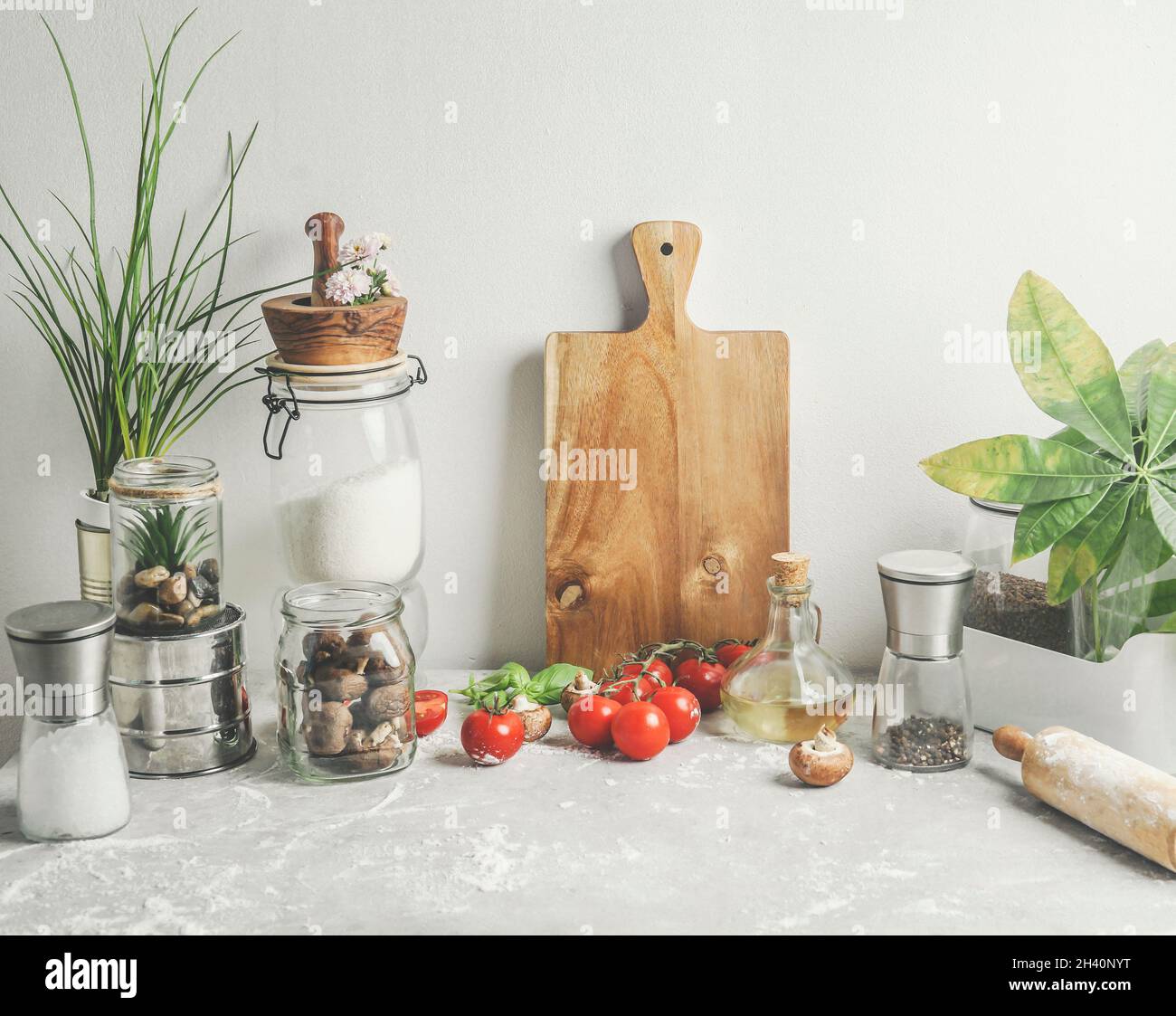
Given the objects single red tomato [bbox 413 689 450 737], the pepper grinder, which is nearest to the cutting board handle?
the pepper grinder

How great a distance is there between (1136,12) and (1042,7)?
96mm

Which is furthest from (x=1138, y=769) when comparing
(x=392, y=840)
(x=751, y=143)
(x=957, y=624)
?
(x=751, y=143)

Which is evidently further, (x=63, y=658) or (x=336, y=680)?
(x=336, y=680)

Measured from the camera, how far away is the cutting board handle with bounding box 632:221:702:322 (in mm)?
1205

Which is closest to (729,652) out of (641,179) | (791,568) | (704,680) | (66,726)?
(704,680)

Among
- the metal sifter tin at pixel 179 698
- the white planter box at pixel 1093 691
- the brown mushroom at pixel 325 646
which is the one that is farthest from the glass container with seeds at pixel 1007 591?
the metal sifter tin at pixel 179 698

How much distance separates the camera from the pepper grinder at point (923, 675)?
105cm

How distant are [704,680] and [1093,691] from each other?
0.37 m

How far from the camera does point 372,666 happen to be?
1.04 meters

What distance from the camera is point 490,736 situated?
107 cm

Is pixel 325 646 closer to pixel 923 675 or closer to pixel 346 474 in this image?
pixel 346 474

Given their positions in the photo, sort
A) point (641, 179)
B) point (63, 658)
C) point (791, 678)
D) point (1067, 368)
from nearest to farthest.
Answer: point (63, 658) < point (1067, 368) < point (791, 678) < point (641, 179)

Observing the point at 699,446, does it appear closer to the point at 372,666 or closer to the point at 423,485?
the point at 423,485

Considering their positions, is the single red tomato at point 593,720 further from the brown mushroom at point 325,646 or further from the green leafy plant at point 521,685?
the brown mushroom at point 325,646
